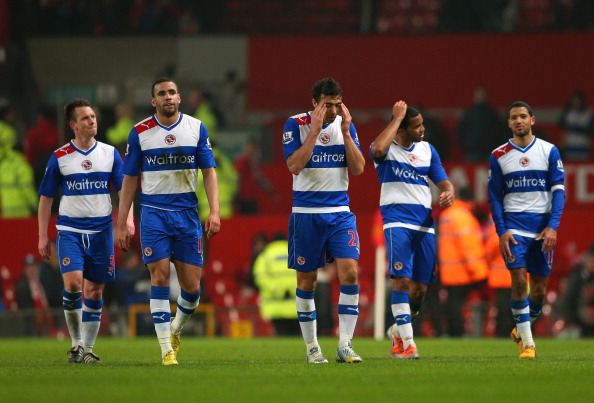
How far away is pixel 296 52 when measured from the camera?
30.4 m

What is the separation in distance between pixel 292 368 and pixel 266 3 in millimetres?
20415

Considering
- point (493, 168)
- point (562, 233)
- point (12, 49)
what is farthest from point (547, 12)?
point (493, 168)

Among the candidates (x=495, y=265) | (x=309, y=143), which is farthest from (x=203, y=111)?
(x=309, y=143)

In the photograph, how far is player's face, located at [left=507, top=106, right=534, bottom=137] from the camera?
45.5 ft

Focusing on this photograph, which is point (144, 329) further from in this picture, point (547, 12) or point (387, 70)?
point (547, 12)

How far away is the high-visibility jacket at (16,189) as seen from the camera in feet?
82.5

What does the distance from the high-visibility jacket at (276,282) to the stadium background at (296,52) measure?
5590mm

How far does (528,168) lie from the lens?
1392 centimetres

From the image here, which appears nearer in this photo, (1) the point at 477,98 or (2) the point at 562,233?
(2) the point at 562,233

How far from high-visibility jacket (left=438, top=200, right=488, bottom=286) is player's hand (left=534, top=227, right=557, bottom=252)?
7.24 metres

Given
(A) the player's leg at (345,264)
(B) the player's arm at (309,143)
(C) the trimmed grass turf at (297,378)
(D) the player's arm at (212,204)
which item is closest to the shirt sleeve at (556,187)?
(C) the trimmed grass turf at (297,378)

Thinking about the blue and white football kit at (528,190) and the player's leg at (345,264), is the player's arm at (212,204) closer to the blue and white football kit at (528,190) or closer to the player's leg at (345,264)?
the player's leg at (345,264)

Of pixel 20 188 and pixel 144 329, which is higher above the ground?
pixel 20 188

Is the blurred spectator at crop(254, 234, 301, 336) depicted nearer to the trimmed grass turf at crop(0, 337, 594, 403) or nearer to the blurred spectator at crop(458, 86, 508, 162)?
the blurred spectator at crop(458, 86, 508, 162)
